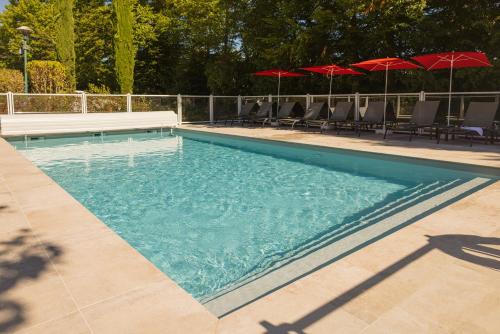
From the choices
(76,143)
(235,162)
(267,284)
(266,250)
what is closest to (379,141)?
(235,162)

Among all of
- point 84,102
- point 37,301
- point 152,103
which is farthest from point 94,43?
point 37,301

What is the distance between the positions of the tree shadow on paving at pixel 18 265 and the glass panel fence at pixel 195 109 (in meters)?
13.8

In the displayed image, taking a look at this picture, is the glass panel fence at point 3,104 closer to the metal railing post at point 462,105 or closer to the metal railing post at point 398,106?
the metal railing post at point 398,106

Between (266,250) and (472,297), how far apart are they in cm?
191

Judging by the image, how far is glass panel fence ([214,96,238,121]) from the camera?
17359 millimetres

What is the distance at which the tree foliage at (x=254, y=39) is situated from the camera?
1566 centimetres

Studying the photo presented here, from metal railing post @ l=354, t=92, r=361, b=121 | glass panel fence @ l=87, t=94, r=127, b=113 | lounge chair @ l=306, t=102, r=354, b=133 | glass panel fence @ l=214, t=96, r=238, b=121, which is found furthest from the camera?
glass panel fence @ l=214, t=96, r=238, b=121

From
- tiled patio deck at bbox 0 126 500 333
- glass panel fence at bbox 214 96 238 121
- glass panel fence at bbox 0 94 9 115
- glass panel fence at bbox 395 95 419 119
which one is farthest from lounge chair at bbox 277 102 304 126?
tiled patio deck at bbox 0 126 500 333

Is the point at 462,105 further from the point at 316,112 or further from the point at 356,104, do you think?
the point at 316,112

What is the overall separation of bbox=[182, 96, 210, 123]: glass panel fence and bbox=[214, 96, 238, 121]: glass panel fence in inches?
16.0

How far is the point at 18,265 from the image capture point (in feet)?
8.69

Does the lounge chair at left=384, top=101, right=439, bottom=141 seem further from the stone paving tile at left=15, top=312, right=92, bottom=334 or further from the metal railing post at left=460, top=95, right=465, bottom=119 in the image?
the stone paving tile at left=15, top=312, right=92, bottom=334

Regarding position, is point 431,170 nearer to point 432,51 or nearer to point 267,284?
point 267,284

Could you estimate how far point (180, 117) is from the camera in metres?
16.6
